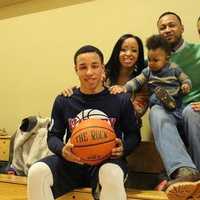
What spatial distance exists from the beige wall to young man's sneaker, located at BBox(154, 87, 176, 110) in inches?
37.6

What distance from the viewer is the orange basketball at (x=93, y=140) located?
5.40ft

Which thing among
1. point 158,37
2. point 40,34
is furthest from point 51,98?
point 158,37

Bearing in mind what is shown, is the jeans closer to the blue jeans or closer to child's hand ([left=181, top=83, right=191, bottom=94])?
the blue jeans

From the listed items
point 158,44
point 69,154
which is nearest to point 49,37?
point 158,44

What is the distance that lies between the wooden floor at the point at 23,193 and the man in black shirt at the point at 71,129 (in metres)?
0.06

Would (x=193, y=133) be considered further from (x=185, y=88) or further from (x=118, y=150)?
(x=118, y=150)

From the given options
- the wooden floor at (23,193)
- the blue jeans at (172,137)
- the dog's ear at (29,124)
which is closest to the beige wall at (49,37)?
the dog's ear at (29,124)

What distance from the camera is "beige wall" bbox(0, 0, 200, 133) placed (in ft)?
9.68

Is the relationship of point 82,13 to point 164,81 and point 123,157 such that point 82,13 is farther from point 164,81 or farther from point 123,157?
point 123,157

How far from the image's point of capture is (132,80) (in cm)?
226

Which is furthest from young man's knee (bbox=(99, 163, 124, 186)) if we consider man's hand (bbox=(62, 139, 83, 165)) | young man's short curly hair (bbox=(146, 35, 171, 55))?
young man's short curly hair (bbox=(146, 35, 171, 55))

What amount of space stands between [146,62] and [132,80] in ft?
0.84

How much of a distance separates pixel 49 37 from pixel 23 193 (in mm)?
1581

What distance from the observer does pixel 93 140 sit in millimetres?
1640
